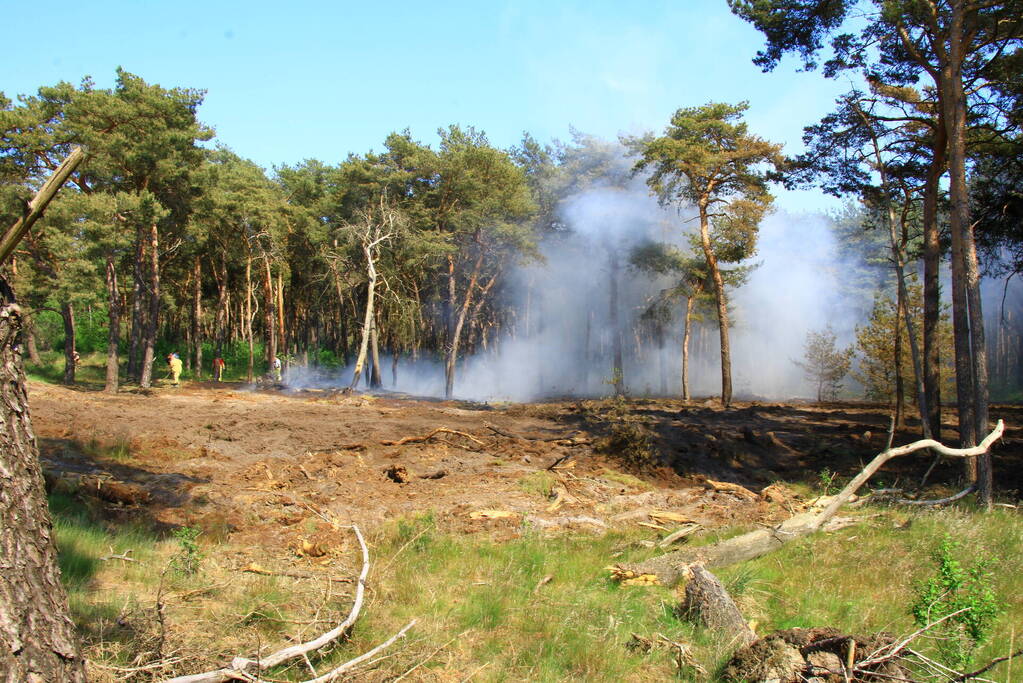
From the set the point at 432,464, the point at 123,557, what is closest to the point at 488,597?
the point at 123,557

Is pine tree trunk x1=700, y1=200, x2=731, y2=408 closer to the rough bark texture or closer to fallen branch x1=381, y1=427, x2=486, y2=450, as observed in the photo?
fallen branch x1=381, y1=427, x2=486, y2=450

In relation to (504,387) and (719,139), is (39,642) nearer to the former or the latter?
(719,139)

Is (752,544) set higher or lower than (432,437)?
lower

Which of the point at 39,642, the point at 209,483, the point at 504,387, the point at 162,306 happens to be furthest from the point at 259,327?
the point at 39,642

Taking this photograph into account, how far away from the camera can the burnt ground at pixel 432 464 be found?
9.63 meters

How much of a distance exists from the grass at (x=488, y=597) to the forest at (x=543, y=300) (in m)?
0.14

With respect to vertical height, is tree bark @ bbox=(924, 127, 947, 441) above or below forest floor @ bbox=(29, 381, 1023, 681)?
above

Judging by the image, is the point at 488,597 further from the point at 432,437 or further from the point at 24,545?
the point at 432,437

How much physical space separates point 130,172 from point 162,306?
1669 centimetres

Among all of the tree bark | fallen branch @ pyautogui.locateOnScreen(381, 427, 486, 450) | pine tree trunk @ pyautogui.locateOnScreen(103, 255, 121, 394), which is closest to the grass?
fallen branch @ pyautogui.locateOnScreen(381, 427, 486, 450)

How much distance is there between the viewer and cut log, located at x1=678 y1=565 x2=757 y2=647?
5246 millimetres

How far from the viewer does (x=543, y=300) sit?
51125mm

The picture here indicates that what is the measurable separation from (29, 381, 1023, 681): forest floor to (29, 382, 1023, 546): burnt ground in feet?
0.19

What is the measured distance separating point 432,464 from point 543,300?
126 feet
